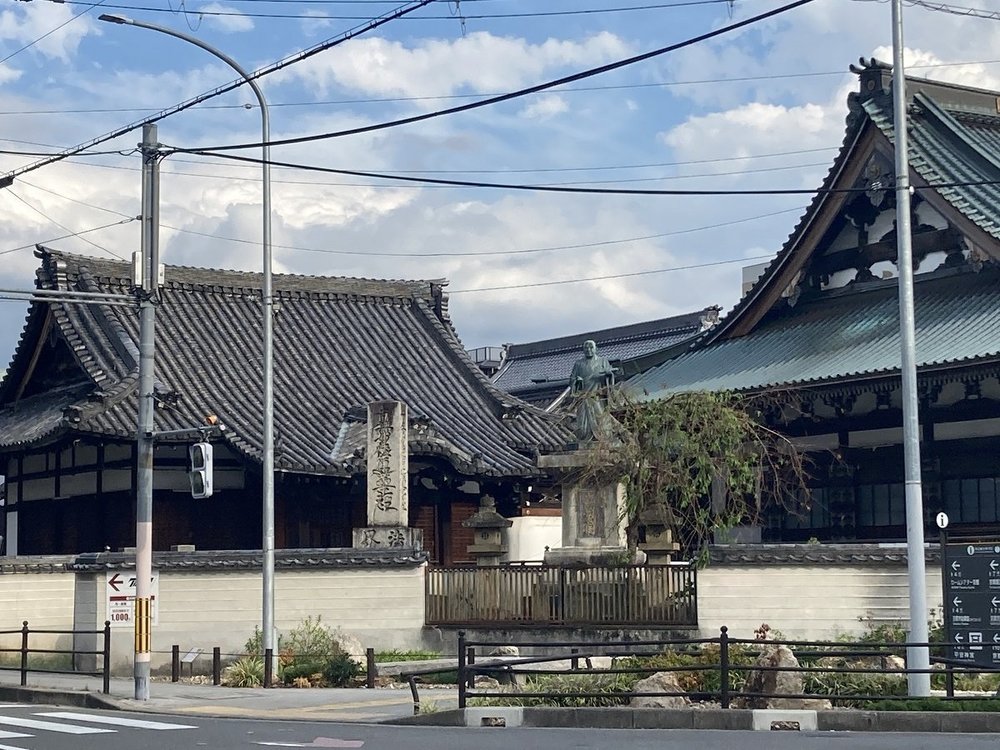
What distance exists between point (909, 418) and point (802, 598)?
6.99 metres

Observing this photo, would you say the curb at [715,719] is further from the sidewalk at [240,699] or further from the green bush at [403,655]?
the green bush at [403,655]

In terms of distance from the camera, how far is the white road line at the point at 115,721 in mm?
20547

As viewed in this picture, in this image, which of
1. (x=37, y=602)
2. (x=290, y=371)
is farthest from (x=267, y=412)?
(x=290, y=371)

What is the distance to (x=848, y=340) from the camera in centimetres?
3155

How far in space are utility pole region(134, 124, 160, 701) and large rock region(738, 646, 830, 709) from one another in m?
9.54

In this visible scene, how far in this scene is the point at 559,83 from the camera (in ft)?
69.6

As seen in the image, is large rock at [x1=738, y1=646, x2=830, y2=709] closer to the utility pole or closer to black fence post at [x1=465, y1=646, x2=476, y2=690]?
black fence post at [x1=465, y1=646, x2=476, y2=690]

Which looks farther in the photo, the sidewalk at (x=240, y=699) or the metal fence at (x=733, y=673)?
the sidewalk at (x=240, y=699)

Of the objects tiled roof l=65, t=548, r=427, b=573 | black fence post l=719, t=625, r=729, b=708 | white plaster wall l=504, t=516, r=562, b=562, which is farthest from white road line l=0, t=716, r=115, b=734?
white plaster wall l=504, t=516, r=562, b=562

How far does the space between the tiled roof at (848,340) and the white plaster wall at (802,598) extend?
14.5ft

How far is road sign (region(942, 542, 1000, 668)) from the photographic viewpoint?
19.4m

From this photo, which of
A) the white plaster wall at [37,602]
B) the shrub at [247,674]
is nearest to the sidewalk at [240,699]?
the shrub at [247,674]

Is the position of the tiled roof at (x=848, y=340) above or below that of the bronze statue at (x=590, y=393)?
above

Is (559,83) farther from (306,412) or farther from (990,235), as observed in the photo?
(306,412)
